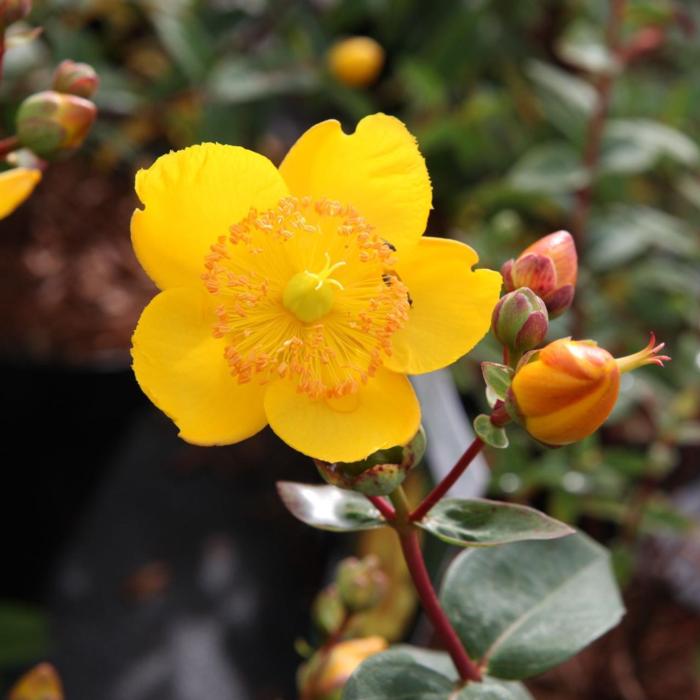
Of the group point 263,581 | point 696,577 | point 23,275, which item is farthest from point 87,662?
point 696,577

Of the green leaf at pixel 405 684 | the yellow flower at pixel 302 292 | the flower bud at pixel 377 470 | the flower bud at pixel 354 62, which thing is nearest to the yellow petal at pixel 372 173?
the yellow flower at pixel 302 292

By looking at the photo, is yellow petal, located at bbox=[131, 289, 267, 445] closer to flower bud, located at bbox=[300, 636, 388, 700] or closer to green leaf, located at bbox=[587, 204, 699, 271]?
flower bud, located at bbox=[300, 636, 388, 700]

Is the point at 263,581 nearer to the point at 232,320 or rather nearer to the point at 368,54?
the point at 368,54

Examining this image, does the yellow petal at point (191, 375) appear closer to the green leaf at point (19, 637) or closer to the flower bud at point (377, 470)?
the flower bud at point (377, 470)

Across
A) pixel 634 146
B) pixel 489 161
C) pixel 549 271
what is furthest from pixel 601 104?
pixel 549 271

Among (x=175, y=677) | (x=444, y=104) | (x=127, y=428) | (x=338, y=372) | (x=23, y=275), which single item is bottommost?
(x=175, y=677)

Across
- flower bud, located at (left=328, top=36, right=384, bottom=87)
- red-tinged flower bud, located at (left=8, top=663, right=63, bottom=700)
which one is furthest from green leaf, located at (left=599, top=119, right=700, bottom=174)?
red-tinged flower bud, located at (left=8, top=663, right=63, bottom=700)
